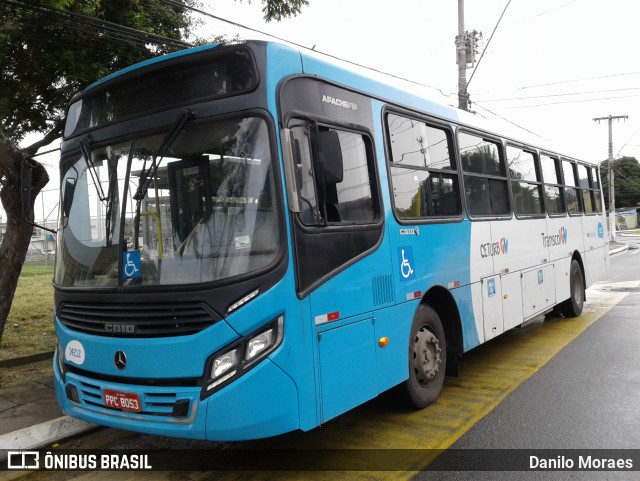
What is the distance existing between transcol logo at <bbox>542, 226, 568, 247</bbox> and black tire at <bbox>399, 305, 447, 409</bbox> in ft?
11.7

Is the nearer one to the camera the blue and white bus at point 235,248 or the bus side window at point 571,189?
the blue and white bus at point 235,248

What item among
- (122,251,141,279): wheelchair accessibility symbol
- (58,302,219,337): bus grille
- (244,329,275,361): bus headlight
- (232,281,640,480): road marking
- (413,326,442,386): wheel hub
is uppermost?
(122,251,141,279): wheelchair accessibility symbol

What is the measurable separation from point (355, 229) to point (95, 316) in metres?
1.98

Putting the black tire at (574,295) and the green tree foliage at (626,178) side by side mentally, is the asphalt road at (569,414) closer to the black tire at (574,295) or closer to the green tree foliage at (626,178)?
the black tire at (574,295)

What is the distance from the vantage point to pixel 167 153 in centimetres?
380

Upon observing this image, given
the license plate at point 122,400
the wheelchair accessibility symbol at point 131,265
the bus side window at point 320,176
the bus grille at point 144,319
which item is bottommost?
the license plate at point 122,400

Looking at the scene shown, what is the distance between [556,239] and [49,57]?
8.08 m

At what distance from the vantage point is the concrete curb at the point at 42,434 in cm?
464

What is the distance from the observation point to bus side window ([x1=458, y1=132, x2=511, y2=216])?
6.22 m

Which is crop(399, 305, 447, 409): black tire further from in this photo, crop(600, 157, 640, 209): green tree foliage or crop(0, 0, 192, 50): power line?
crop(600, 157, 640, 209): green tree foliage

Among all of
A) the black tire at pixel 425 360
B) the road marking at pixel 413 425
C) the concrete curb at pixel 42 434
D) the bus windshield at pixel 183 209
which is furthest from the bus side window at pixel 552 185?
the concrete curb at pixel 42 434

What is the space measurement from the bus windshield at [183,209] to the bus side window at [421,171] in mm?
1610

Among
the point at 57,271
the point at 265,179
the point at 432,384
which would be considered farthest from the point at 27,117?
the point at 432,384

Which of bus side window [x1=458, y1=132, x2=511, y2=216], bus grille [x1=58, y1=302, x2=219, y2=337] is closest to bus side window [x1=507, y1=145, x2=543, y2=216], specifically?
bus side window [x1=458, y1=132, x2=511, y2=216]
